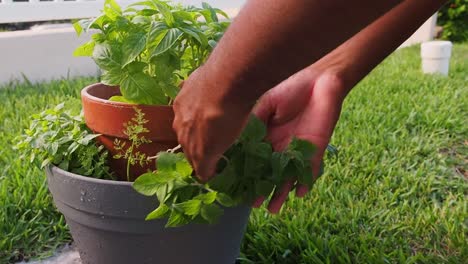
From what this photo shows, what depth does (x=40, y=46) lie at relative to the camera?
353 centimetres

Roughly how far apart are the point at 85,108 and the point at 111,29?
0.20 m

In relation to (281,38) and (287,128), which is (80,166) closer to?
(287,128)

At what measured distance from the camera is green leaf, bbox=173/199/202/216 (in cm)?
110

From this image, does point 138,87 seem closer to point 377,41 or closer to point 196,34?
point 196,34

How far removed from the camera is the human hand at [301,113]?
133cm

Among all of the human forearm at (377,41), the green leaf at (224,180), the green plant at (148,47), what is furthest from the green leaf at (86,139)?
the human forearm at (377,41)

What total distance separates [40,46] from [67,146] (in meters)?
2.42

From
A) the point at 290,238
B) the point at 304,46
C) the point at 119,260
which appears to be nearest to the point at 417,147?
the point at 290,238

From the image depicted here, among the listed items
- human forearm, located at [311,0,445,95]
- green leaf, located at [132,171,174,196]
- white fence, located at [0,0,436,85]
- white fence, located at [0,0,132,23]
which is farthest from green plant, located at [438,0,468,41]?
green leaf, located at [132,171,174,196]

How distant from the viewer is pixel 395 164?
7.36 ft

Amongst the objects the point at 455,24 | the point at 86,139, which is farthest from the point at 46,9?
the point at 455,24

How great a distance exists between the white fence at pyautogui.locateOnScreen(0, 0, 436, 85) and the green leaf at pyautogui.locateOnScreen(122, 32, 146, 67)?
2.46m

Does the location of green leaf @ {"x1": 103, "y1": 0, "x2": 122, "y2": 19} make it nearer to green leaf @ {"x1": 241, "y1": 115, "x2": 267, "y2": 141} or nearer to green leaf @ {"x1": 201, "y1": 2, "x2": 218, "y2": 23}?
green leaf @ {"x1": 201, "y1": 2, "x2": 218, "y2": 23}

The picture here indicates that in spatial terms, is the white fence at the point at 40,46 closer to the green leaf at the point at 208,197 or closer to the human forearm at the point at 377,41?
the human forearm at the point at 377,41
